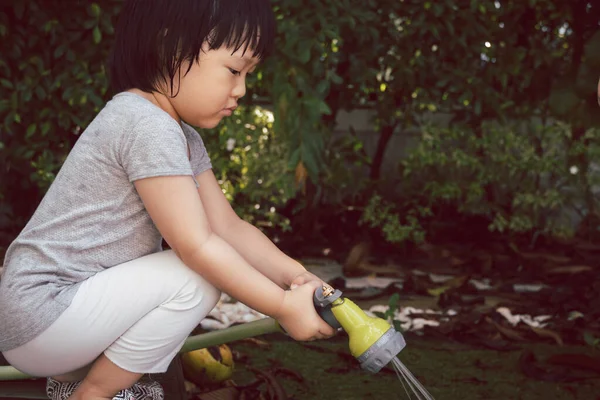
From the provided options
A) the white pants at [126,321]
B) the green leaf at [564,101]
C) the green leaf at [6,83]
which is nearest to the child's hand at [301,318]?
the white pants at [126,321]

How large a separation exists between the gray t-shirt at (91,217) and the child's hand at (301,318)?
30cm

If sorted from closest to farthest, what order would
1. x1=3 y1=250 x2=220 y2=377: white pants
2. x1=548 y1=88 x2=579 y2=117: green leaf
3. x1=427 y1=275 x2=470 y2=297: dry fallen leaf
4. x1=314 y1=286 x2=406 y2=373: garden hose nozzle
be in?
x1=314 y1=286 x2=406 y2=373: garden hose nozzle → x1=3 y1=250 x2=220 y2=377: white pants → x1=548 y1=88 x2=579 y2=117: green leaf → x1=427 y1=275 x2=470 y2=297: dry fallen leaf

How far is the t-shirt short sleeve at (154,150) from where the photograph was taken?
1.55 m

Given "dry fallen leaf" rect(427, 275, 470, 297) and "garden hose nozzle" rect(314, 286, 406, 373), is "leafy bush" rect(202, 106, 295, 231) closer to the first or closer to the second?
"dry fallen leaf" rect(427, 275, 470, 297)

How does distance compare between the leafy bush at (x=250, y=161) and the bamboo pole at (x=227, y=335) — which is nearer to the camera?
the bamboo pole at (x=227, y=335)

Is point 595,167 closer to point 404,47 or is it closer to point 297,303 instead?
point 404,47

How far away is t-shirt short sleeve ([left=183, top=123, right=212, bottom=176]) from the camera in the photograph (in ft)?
6.12

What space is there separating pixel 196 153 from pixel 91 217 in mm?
336

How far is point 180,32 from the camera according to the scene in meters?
1.61

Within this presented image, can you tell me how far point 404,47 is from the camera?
4.00 metres

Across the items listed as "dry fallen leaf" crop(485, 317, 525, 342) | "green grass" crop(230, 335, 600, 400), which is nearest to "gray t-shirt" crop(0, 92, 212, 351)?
"green grass" crop(230, 335, 600, 400)

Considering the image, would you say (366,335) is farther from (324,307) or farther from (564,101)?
(564,101)

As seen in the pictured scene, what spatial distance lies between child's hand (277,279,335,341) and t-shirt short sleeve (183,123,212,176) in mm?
442

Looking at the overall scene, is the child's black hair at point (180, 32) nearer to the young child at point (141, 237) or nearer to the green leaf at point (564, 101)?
the young child at point (141, 237)
